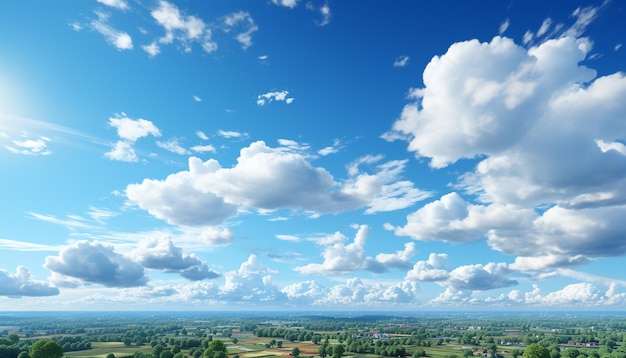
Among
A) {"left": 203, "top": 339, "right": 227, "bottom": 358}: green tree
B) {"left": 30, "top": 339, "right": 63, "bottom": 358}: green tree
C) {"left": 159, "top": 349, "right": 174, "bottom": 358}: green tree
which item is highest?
{"left": 30, "top": 339, "right": 63, "bottom": 358}: green tree

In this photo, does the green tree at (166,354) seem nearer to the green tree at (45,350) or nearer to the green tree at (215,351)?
the green tree at (215,351)

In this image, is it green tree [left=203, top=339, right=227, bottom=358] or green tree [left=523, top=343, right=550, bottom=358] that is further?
green tree [left=203, top=339, right=227, bottom=358]

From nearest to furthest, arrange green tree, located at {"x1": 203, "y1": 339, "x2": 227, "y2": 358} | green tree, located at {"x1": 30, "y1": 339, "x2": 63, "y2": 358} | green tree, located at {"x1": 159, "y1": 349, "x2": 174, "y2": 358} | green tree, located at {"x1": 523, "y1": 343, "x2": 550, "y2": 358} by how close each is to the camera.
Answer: green tree, located at {"x1": 30, "y1": 339, "x2": 63, "y2": 358}
green tree, located at {"x1": 523, "y1": 343, "x2": 550, "y2": 358}
green tree, located at {"x1": 203, "y1": 339, "x2": 227, "y2": 358}
green tree, located at {"x1": 159, "y1": 349, "x2": 174, "y2": 358}

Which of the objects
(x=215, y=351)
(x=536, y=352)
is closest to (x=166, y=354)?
(x=215, y=351)

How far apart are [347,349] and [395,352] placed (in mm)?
24138

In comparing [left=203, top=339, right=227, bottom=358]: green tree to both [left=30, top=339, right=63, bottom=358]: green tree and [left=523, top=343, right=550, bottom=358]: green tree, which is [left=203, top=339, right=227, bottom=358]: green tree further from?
[left=523, top=343, right=550, bottom=358]: green tree

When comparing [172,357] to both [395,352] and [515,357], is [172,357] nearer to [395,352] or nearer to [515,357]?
[395,352]

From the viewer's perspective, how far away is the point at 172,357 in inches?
5955

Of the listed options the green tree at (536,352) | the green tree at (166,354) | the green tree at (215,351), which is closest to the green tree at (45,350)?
the green tree at (166,354)

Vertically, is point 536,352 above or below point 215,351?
above

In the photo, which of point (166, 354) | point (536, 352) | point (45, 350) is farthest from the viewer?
point (166, 354)

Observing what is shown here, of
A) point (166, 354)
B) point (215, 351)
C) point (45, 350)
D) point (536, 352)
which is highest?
point (45, 350)

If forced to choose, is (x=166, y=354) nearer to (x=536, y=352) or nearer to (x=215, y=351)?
(x=215, y=351)

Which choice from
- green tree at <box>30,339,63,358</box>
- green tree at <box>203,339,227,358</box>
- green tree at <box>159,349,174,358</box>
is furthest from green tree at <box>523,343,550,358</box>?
green tree at <box>30,339,63,358</box>
